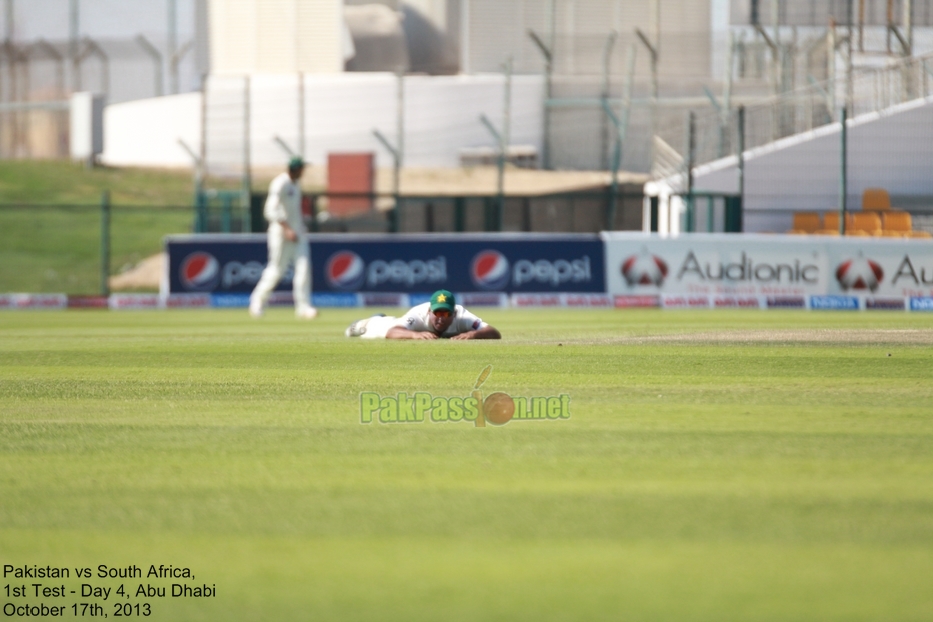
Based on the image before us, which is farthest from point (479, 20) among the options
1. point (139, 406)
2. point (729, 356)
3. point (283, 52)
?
point (139, 406)

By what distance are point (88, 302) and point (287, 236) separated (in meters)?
7.40

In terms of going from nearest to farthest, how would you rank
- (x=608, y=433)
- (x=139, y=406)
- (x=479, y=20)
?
1. (x=608, y=433)
2. (x=139, y=406)
3. (x=479, y=20)

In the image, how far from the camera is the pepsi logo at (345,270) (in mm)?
22812

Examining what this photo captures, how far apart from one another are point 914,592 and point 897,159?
27207 mm

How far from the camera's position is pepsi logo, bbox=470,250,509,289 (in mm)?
22641

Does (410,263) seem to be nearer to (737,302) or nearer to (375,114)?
(737,302)

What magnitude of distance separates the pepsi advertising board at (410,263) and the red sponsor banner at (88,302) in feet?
4.12

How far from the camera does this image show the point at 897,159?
96.7ft

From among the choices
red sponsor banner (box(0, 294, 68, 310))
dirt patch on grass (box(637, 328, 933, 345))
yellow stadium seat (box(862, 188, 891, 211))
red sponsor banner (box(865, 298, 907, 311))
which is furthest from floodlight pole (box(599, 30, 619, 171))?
dirt patch on grass (box(637, 328, 933, 345))

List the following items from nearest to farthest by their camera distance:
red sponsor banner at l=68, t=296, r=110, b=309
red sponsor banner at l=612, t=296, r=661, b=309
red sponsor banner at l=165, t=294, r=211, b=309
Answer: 1. red sponsor banner at l=612, t=296, r=661, b=309
2. red sponsor banner at l=165, t=294, r=211, b=309
3. red sponsor banner at l=68, t=296, r=110, b=309

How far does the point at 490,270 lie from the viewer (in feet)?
74.3

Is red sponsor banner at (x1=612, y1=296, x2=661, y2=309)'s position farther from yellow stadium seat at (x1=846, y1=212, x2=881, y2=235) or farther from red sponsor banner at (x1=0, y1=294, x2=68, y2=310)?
red sponsor banner at (x1=0, y1=294, x2=68, y2=310)

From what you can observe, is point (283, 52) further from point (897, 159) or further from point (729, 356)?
point (729, 356)

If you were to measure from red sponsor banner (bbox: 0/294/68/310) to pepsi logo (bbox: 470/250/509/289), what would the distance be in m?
7.44
